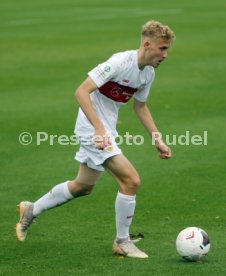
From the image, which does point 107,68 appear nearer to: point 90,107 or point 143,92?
point 90,107

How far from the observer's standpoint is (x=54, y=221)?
10914mm

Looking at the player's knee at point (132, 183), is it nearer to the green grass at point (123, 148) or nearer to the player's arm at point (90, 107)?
the player's arm at point (90, 107)

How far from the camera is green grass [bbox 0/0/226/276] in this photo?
30.9 ft

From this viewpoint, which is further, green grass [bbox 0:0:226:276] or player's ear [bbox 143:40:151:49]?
green grass [bbox 0:0:226:276]

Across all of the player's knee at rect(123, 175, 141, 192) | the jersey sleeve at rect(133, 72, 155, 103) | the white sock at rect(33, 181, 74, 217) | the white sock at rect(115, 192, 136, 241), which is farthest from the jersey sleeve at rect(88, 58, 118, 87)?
the white sock at rect(33, 181, 74, 217)

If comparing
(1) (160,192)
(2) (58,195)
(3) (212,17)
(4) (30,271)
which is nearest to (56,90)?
(1) (160,192)

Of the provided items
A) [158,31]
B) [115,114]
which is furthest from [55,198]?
[158,31]

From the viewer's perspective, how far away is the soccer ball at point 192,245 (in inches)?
352

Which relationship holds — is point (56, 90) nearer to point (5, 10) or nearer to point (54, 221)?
point (54, 221)

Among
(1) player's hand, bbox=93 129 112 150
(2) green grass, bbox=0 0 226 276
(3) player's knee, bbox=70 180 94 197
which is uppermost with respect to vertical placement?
(1) player's hand, bbox=93 129 112 150

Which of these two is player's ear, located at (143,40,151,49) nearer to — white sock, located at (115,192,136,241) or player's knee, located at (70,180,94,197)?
white sock, located at (115,192,136,241)

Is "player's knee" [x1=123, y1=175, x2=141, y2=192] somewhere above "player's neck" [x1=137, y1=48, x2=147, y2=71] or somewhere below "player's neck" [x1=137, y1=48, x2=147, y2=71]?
below

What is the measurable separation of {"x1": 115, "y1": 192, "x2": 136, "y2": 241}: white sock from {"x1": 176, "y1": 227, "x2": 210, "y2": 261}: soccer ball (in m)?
0.56

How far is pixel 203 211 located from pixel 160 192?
44.1 inches
